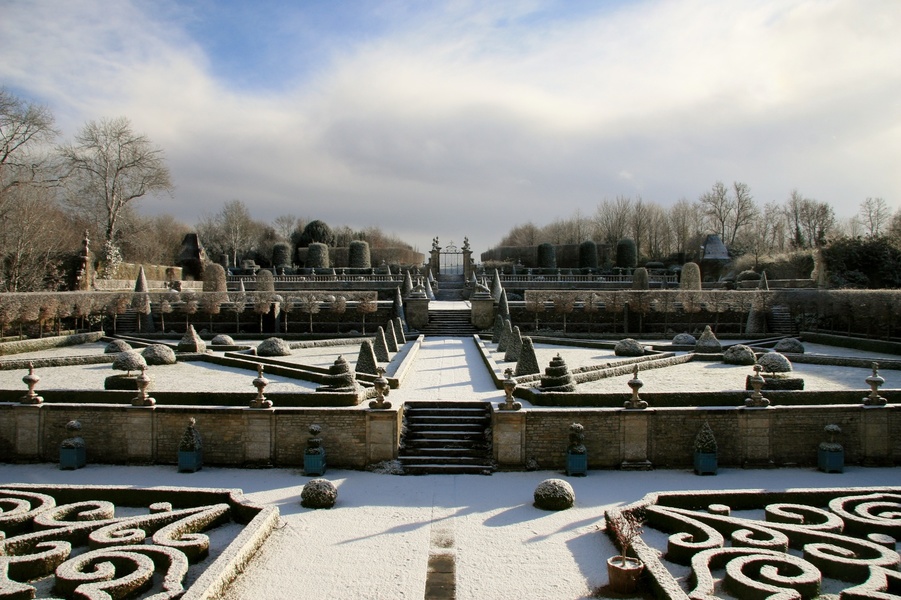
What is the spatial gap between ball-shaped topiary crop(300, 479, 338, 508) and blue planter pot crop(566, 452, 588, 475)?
5.10 metres

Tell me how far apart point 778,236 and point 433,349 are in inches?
2445

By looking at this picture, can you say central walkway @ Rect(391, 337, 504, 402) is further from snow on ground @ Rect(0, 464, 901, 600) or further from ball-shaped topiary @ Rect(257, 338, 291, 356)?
ball-shaped topiary @ Rect(257, 338, 291, 356)

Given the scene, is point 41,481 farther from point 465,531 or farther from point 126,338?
point 126,338

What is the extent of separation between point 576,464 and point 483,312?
21.1 m

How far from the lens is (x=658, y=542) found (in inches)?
401

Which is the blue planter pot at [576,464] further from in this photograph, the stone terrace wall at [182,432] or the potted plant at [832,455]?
the potted plant at [832,455]

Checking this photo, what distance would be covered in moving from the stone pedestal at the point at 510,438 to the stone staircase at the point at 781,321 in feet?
84.2

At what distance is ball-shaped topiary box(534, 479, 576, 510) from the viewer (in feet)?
38.8

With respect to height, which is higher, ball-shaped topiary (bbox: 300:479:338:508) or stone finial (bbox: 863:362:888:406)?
stone finial (bbox: 863:362:888:406)

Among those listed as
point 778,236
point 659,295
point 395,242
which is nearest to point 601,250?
point 778,236

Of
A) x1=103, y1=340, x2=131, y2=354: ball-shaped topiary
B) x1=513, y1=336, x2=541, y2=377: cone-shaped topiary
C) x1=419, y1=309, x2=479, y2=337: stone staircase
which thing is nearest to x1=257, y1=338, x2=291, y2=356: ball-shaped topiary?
x1=103, y1=340, x2=131, y2=354: ball-shaped topiary

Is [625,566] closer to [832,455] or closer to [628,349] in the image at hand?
[832,455]

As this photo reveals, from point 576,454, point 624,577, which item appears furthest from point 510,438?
point 624,577

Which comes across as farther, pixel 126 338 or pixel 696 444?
pixel 126 338
